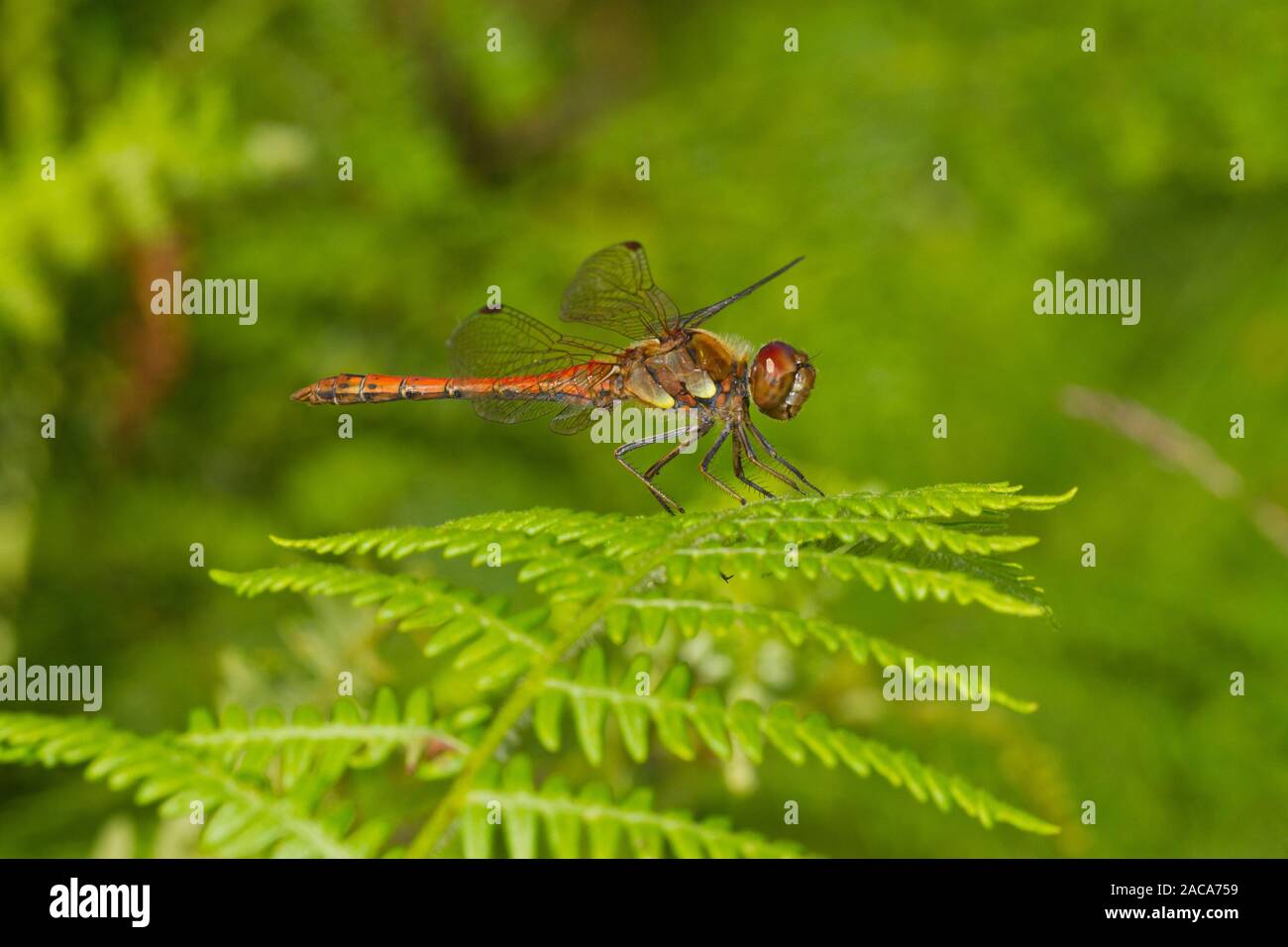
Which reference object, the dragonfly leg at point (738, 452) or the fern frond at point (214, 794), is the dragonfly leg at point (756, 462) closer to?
the dragonfly leg at point (738, 452)

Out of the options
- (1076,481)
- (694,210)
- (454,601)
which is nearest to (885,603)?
(1076,481)

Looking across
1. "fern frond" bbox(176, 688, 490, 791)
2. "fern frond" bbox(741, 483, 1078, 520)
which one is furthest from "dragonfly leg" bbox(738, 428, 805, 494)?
"fern frond" bbox(176, 688, 490, 791)

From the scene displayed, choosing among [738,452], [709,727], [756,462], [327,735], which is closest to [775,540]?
[709,727]

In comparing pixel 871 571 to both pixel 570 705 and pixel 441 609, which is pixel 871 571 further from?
pixel 441 609

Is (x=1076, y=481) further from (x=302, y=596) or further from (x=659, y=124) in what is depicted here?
(x=302, y=596)

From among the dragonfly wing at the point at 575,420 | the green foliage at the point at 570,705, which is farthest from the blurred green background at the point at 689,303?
the green foliage at the point at 570,705

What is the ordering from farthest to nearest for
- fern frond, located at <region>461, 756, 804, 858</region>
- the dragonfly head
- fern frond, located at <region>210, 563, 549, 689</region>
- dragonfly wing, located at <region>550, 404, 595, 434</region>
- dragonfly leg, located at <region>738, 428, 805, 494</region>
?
dragonfly wing, located at <region>550, 404, 595, 434</region>
the dragonfly head
dragonfly leg, located at <region>738, 428, 805, 494</region>
fern frond, located at <region>210, 563, 549, 689</region>
fern frond, located at <region>461, 756, 804, 858</region>

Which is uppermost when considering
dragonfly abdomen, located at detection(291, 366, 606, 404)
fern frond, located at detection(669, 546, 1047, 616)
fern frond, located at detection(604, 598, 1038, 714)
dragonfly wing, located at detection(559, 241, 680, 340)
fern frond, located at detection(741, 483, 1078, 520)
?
dragonfly wing, located at detection(559, 241, 680, 340)

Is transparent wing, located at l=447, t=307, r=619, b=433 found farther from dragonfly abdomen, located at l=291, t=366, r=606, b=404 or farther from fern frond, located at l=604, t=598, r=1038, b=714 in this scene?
fern frond, located at l=604, t=598, r=1038, b=714
